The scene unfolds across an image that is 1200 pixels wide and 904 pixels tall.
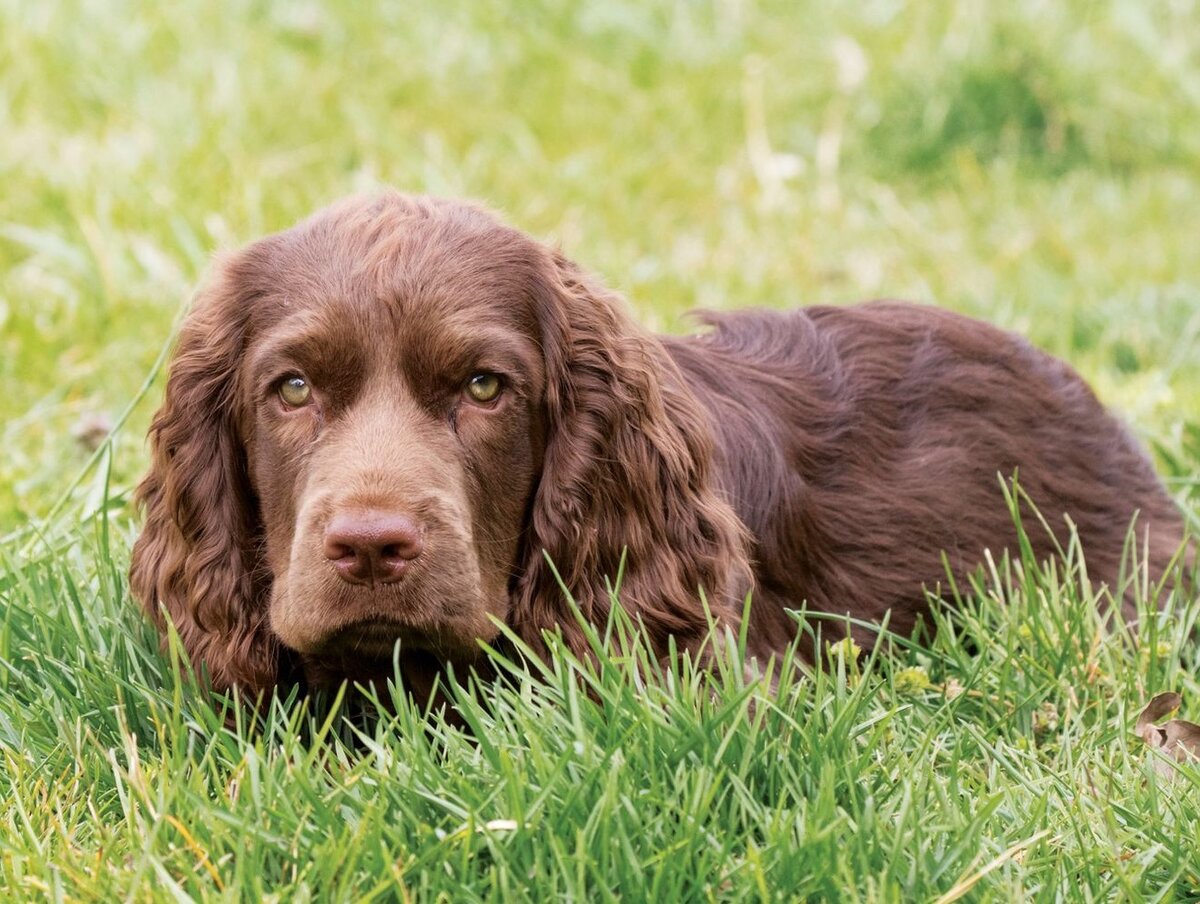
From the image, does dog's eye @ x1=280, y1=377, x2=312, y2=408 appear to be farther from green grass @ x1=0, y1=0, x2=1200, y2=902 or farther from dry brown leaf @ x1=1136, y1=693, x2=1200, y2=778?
dry brown leaf @ x1=1136, y1=693, x2=1200, y2=778

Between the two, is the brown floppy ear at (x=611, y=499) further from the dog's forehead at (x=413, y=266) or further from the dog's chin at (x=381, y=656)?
the dog's chin at (x=381, y=656)

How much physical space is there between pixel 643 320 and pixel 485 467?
276cm

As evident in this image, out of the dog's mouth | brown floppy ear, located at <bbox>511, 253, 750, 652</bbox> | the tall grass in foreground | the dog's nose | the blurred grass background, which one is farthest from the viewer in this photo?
the blurred grass background

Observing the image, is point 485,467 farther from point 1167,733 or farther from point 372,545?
point 1167,733

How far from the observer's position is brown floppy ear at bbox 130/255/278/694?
363cm

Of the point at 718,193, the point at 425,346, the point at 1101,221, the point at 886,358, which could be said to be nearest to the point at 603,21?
the point at 718,193

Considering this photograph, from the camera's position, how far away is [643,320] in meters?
6.14

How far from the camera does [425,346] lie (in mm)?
3379

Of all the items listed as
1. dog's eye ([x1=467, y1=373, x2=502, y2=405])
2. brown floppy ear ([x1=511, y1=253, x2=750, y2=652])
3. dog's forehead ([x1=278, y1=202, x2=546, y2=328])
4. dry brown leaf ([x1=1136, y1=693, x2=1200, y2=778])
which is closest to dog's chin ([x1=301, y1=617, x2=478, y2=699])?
brown floppy ear ([x1=511, y1=253, x2=750, y2=652])

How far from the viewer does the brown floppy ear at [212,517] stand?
363cm

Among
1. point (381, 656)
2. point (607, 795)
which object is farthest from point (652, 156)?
point (607, 795)

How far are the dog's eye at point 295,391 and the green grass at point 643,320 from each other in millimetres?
637

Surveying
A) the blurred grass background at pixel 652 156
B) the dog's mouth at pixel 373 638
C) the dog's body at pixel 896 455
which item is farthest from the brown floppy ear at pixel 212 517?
the blurred grass background at pixel 652 156

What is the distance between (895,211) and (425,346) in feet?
18.2
